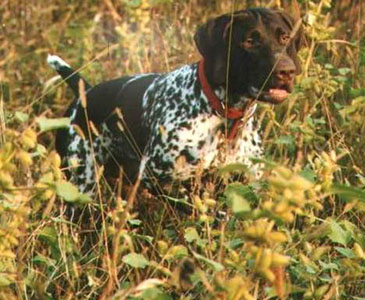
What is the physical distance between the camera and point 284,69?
4344 millimetres

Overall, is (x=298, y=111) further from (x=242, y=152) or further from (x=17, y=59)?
(x=17, y=59)

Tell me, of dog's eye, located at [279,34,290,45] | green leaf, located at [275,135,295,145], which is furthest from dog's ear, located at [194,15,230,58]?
green leaf, located at [275,135,295,145]

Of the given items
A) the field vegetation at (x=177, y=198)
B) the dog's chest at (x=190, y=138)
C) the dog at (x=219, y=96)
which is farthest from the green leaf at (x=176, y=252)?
the dog's chest at (x=190, y=138)

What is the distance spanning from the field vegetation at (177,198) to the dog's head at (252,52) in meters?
0.22

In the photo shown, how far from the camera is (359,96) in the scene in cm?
486

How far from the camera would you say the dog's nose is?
435 centimetres

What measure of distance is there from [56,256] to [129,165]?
5.75 ft

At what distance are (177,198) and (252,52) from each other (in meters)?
0.76

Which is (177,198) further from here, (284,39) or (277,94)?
(284,39)

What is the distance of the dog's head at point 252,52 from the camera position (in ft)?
14.5

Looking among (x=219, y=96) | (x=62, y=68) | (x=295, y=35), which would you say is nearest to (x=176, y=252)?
(x=219, y=96)

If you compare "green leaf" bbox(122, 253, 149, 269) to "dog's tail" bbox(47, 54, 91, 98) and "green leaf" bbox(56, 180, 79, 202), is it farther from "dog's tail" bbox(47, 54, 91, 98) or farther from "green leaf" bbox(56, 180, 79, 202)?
"dog's tail" bbox(47, 54, 91, 98)

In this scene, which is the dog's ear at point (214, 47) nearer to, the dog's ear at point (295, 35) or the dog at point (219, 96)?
the dog at point (219, 96)

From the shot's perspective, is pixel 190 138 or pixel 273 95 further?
pixel 190 138
